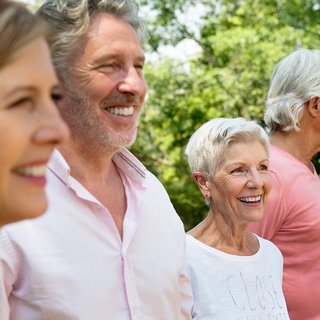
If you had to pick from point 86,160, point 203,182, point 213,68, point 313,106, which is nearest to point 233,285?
point 203,182

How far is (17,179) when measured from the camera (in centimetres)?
137

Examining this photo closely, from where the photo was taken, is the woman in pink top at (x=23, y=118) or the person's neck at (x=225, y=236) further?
the person's neck at (x=225, y=236)

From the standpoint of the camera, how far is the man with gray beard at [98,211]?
6.92 feet

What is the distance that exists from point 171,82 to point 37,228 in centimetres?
1598

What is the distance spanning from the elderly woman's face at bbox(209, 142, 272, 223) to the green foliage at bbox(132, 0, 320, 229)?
39.9 feet

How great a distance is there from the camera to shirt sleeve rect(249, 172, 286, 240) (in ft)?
11.5

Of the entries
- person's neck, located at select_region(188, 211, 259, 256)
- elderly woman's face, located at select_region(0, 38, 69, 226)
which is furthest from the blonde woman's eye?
person's neck, located at select_region(188, 211, 259, 256)

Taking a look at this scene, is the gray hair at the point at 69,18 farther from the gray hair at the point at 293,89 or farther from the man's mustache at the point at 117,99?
the gray hair at the point at 293,89

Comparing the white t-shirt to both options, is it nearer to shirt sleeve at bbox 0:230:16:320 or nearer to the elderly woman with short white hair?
the elderly woman with short white hair

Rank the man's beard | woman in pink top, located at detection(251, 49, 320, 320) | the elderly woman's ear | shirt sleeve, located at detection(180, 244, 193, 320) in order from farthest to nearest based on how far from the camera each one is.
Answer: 1. woman in pink top, located at detection(251, 49, 320, 320)
2. the elderly woman's ear
3. shirt sleeve, located at detection(180, 244, 193, 320)
4. the man's beard

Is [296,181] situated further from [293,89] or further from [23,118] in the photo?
[23,118]

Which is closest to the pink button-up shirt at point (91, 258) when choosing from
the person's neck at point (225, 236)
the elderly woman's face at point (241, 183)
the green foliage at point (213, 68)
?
the person's neck at point (225, 236)

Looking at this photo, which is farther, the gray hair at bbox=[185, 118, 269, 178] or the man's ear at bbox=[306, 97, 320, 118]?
the man's ear at bbox=[306, 97, 320, 118]

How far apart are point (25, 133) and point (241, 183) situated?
206 cm
